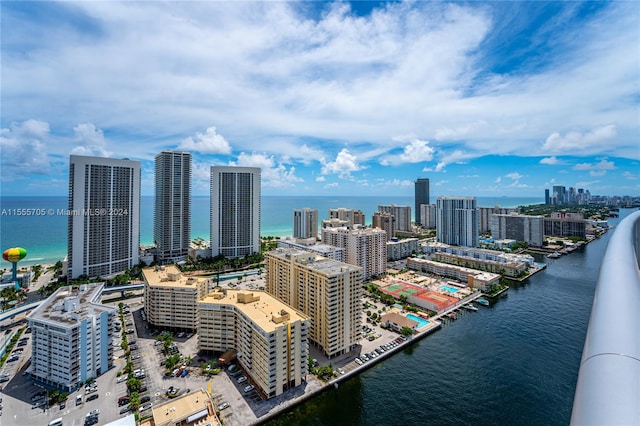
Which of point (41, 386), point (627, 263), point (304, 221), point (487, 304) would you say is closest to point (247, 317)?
point (41, 386)

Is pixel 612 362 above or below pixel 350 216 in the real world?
below

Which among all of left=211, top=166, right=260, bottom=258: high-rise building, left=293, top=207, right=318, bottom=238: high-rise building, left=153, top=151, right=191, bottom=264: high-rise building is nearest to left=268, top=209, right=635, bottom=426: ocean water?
left=211, top=166, right=260, bottom=258: high-rise building

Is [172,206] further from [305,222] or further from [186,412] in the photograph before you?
[186,412]

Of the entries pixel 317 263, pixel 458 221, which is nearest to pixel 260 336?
pixel 317 263

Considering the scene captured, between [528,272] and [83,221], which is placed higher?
[83,221]

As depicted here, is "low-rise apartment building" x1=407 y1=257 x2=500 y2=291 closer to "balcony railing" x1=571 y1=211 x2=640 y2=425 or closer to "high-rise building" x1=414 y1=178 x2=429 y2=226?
"balcony railing" x1=571 y1=211 x2=640 y2=425

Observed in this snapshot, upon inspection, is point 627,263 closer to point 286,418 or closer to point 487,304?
point 286,418

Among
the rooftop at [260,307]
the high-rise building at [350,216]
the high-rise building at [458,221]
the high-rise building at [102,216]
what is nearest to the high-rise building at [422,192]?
the high-rise building at [350,216]

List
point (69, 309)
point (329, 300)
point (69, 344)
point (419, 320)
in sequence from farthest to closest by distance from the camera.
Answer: point (419, 320) < point (329, 300) < point (69, 309) < point (69, 344)
